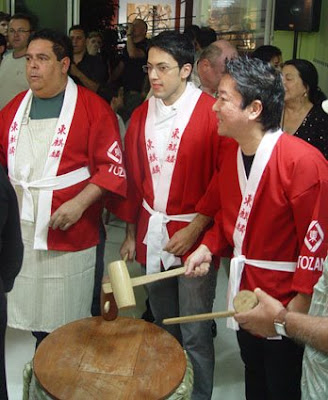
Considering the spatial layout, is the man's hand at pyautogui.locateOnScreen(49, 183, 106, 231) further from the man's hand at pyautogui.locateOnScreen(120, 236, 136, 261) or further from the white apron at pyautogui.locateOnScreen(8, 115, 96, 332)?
the man's hand at pyautogui.locateOnScreen(120, 236, 136, 261)

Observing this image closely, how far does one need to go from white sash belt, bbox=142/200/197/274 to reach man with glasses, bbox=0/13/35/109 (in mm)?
1679

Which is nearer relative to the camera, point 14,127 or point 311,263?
point 311,263

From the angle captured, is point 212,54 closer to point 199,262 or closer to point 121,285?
point 199,262

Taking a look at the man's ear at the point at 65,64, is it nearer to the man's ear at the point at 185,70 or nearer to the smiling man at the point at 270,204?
the man's ear at the point at 185,70

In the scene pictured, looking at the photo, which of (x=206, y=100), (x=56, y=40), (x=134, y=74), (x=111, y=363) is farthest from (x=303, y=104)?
(x=134, y=74)

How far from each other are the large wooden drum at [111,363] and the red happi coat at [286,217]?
344 millimetres

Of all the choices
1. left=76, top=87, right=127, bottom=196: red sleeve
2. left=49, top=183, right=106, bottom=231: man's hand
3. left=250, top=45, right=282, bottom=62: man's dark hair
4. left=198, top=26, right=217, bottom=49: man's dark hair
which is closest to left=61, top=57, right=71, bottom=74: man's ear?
left=76, top=87, right=127, bottom=196: red sleeve

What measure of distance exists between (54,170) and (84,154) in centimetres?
13

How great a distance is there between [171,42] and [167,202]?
1.84ft

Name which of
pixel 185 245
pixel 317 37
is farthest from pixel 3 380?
pixel 317 37

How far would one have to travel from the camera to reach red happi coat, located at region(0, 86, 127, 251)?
225 cm

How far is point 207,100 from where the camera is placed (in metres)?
2.16

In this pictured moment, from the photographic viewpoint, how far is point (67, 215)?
87.2 inches

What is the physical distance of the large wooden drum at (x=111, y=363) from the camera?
4.97 ft
